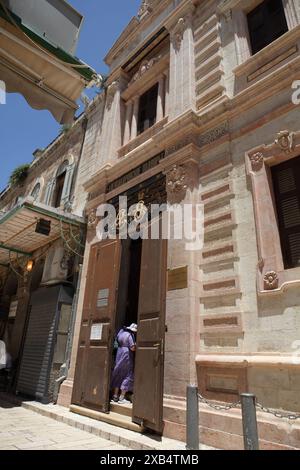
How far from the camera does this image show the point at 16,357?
31.8ft

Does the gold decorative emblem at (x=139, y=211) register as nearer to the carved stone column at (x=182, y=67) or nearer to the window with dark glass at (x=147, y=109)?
the carved stone column at (x=182, y=67)

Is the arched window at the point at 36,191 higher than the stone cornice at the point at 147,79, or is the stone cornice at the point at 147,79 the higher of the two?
the stone cornice at the point at 147,79

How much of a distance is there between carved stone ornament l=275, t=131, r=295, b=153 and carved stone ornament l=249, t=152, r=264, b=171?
327 mm

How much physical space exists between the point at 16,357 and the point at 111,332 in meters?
4.94

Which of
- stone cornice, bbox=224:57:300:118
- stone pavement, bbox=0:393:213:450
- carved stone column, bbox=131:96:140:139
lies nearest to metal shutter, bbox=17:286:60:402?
stone pavement, bbox=0:393:213:450

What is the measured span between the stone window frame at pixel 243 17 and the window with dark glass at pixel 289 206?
2.71 m

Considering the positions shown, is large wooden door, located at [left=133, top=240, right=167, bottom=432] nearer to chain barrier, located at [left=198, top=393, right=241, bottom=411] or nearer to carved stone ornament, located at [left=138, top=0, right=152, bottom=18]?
chain barrier, located at [left=198, top=393, right=241, bottom=411]

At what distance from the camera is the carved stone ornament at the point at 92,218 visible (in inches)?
338

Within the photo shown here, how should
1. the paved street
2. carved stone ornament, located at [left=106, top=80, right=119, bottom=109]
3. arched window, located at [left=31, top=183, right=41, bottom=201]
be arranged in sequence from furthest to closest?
→ 1. arched window, located at [left=31, top=183, right=41, bottom=201]
2. carved stone ornament, located at [left=106, top=80, right=119, bottom=109]
3. the paved street

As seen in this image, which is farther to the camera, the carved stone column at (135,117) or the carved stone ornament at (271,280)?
the carved stone column at (135,117)

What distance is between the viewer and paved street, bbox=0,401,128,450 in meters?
4.34

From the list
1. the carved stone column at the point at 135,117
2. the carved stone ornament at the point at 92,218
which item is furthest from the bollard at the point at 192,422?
the carved stone column at the point at 135,117

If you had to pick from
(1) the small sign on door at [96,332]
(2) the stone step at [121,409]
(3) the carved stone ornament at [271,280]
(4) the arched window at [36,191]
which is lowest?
(2) the stone step at [121,409]

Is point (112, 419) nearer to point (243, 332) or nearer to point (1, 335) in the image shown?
point (243, 332)
